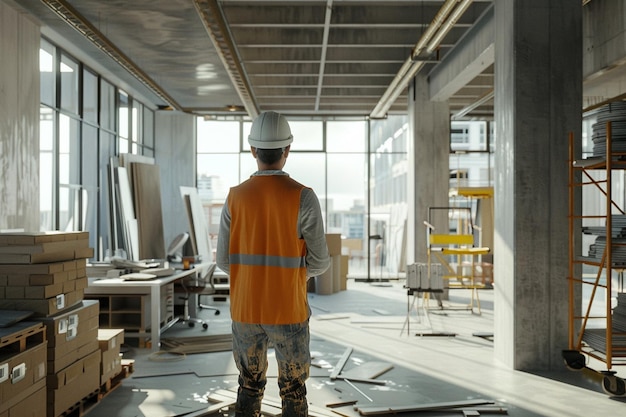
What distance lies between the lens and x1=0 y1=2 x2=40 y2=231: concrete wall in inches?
303

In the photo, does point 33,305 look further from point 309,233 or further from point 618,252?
point 618,252

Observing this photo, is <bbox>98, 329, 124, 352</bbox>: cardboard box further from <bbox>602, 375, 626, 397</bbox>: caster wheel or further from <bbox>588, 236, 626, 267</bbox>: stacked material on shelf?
<bbox>588, 236, 626, 267</bbox>: stacked material on shelf

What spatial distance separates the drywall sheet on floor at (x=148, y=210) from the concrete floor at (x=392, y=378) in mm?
3721

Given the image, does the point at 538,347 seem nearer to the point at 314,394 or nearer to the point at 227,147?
the point at 314,394

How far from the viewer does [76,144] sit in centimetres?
1053

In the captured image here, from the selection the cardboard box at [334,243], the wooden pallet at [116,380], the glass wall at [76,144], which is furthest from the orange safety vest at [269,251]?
the cardboard box at [334,243]

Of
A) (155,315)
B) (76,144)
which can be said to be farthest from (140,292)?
(76,144)

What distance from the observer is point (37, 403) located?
4.00m

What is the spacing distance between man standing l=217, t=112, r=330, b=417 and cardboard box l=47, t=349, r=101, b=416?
190 cm

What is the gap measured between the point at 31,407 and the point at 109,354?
143 cm

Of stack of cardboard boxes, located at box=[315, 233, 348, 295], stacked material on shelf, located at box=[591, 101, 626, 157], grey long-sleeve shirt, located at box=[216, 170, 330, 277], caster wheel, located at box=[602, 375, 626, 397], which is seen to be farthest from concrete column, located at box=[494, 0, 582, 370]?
stack of cardboard boxes, located at box=[315, 233, 348, 295]

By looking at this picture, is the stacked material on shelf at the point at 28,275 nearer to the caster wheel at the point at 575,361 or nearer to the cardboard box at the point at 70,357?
the cardboard box at the point at 70,357

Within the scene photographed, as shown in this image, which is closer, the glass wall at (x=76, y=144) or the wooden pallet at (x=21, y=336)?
the wooden pallet at (x=21, y=336)

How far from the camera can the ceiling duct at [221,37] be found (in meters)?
6.49
